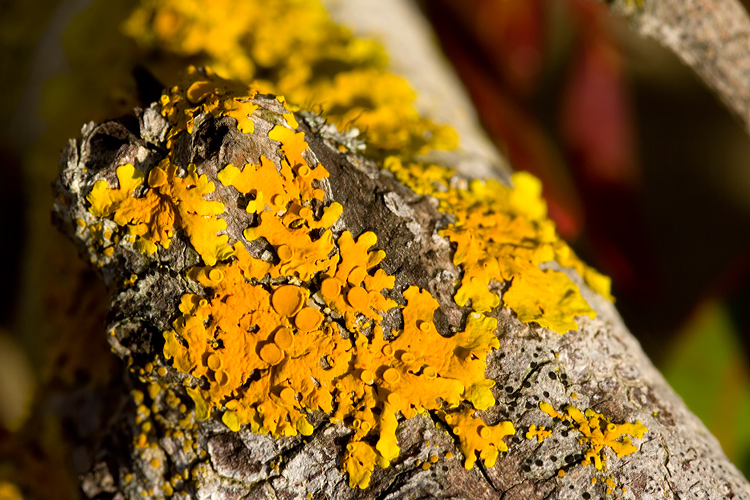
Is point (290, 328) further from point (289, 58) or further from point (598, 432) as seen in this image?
point (289, 58)

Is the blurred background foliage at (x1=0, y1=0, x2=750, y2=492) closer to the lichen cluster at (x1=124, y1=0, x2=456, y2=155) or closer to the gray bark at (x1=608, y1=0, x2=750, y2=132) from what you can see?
the lichen cluster at (x1=124, y1=0, x2=456, y2=155)

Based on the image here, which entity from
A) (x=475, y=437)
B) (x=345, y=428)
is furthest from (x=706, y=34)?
(x=345, y=428)

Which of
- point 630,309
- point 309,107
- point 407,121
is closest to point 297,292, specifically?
point 309,107

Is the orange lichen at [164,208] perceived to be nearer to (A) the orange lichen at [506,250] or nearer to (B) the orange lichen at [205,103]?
(B) the orange lichen at [205,103]

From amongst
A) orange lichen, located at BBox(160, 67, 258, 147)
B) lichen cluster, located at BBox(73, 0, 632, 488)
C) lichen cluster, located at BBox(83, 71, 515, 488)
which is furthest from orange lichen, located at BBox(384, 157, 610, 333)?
orange lichen, located at BBox(160, 67, 258, 147)

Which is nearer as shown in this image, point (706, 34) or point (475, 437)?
point (475, 437)

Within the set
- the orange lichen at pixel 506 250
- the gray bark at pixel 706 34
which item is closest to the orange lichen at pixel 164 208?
the orange lichen at pixel 506 250

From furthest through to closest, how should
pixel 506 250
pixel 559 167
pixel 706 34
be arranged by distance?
pixel 559 167 → pixel 706 34 → pixel 506 250
